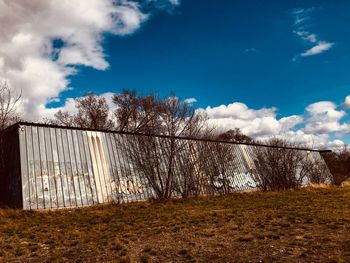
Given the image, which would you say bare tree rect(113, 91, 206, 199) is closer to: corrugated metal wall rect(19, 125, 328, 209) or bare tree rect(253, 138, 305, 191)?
corrugated metal wall rect(19, 125, 328, 209)

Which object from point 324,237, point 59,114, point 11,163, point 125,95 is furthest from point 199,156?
point 59,114

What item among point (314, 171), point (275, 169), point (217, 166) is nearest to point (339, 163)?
point (314, 171)

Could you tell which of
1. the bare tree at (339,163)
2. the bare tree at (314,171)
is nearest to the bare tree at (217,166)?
the bare tree at (314,171)

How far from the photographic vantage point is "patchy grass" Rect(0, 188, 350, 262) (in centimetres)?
520

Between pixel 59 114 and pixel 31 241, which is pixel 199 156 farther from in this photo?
pixel 59 114

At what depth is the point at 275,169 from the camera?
2053 cm

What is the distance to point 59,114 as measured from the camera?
116ft

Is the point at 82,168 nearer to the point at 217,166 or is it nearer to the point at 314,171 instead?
the point at 217,166

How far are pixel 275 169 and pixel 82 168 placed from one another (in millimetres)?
13359

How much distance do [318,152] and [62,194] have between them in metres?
26.4

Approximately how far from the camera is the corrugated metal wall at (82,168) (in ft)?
35.1

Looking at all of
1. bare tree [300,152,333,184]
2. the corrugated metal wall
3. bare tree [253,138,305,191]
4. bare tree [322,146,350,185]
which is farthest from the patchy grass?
bare tree [322,146,350,185]

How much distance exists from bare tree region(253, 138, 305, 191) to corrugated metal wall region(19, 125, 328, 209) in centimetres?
592

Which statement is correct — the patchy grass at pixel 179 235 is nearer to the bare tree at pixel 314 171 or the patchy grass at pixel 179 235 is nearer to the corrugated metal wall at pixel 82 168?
the corrugated metal wall at pixel 82 168
